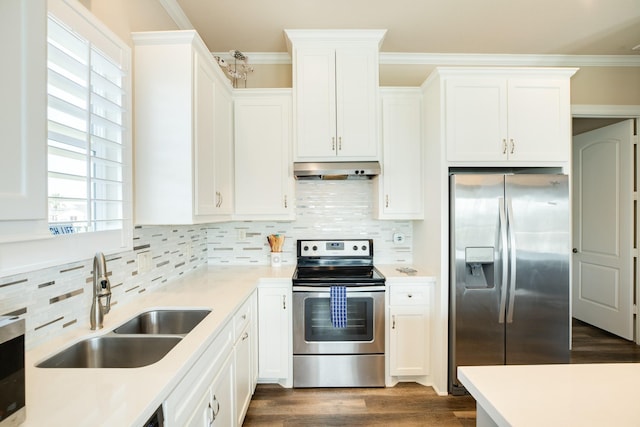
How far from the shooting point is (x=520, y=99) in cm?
229

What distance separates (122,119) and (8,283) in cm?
90

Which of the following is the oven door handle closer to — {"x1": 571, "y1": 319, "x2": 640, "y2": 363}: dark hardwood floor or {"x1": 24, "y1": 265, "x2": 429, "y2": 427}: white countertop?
{"x1": 24, "y1": 265, "x2": 429, "y2": 427}: white countertop

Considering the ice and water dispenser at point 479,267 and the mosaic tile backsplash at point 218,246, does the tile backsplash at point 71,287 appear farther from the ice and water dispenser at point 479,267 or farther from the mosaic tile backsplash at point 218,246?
the ice and water dispenser at point 479,267

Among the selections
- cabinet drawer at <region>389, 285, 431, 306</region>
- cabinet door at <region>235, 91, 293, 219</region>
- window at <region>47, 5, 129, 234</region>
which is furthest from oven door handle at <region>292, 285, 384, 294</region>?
window at <region>47, 5, 129, 234</region>

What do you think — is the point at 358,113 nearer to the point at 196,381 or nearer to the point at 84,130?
the point at 84,130

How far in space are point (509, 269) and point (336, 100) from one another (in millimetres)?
1807

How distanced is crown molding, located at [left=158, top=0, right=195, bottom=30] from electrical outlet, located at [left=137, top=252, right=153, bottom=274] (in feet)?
5.52

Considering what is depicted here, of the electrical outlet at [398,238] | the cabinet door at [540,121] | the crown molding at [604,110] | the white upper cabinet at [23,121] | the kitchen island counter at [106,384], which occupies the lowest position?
the kitchen island counter at [106,384]

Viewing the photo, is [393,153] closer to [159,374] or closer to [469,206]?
[469,206]

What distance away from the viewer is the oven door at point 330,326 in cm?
231

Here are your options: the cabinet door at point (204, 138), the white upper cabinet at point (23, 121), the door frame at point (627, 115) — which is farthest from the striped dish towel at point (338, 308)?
the door frame at point (627, 115)

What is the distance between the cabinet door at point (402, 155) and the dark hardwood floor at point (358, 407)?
1.37 metres

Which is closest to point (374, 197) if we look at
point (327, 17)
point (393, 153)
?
point (393, 153)

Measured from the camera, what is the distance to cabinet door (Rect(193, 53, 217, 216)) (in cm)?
181
